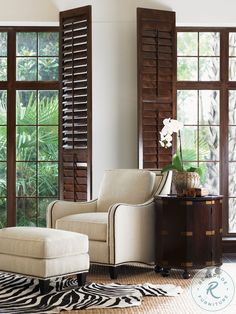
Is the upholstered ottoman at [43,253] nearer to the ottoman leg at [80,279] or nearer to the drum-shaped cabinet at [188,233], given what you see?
the ottoman leg at [80,279]

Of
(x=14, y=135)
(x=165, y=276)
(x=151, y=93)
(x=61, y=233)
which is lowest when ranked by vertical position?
(x=165, y=276)

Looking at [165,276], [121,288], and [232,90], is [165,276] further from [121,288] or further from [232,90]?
[232,90]

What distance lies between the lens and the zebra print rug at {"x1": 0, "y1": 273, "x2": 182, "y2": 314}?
4.27 m

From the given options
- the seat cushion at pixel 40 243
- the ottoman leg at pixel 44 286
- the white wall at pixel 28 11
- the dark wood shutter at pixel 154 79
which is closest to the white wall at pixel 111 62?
the white wall at pixel 28 11

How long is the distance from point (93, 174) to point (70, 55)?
4.02 feet

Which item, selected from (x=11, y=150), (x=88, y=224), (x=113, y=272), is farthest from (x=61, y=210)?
(x=11, y=150)

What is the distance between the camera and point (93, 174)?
22.2 ft

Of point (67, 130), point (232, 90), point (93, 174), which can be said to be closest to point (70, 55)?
point (67, 130)

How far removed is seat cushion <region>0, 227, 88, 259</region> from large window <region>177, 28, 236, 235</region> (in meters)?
2.42

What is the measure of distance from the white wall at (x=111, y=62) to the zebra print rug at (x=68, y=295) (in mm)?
1887

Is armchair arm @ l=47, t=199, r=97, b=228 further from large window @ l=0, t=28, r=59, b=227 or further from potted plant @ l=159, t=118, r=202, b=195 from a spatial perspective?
large window @ l=0, t=28, r=59, b=227

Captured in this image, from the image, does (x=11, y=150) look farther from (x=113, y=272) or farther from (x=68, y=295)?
(x=68, y=295)

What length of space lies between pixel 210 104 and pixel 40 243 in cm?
303
